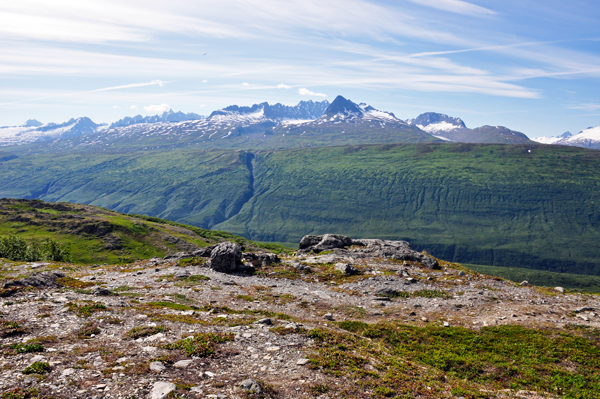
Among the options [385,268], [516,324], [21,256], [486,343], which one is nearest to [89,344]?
[486,343]

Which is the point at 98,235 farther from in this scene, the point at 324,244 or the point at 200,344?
the point at 200,344

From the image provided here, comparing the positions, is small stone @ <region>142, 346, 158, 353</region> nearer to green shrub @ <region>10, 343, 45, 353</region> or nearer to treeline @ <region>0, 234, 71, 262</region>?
green shrub @ <region>10, 343, 45, 353</region>

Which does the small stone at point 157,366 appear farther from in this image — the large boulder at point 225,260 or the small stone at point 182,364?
the large boulder at point 225,260

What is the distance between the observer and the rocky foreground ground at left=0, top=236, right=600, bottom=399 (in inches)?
622

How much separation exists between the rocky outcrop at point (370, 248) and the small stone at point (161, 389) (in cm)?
4411

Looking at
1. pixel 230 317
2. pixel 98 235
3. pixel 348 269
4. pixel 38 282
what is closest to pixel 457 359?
pixel 230 317

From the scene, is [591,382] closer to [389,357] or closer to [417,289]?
[389,357]

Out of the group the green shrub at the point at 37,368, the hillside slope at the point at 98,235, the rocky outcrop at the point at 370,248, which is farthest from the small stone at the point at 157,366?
the hillside slope at the point at 98,235

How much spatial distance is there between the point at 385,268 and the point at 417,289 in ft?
30.4

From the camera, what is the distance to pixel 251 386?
51.0 feet

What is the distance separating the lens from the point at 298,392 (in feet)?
51.7

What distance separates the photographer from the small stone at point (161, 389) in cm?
1430

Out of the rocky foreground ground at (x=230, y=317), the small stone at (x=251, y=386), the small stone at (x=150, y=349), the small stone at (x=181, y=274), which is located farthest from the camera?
the small stone at (x=181, y=274)

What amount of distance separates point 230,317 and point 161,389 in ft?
38.6
